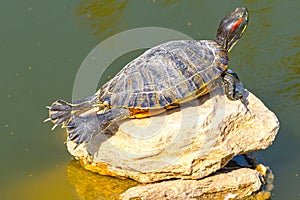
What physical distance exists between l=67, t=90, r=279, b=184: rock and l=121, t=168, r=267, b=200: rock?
0.06 metres

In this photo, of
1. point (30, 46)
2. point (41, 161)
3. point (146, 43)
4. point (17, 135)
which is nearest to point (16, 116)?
point (17, 135)

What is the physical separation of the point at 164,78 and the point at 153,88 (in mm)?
155

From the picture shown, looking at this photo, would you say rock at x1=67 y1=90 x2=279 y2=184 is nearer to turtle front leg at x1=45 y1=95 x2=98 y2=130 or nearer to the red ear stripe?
turtle front leg at x1=45 y1=95 x2=98 y2=130

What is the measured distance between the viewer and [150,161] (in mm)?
4551

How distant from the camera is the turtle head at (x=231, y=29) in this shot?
17.5 ft

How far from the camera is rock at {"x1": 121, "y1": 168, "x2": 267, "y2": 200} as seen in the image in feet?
15.0

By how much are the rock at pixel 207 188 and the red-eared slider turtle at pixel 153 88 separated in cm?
69

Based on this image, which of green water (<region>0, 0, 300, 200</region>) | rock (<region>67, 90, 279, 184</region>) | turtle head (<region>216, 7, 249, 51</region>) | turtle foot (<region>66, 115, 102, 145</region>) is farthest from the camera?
turtle head (<region>216, 7, 249, 51</region>)

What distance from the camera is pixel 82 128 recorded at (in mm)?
4664

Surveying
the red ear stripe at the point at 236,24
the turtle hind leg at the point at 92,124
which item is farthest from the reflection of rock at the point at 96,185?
the red ear stripe at the point at 236,24

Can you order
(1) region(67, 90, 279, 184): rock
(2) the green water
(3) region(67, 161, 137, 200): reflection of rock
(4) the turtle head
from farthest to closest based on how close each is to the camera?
(4) the turtle head, (2) the green water, (3) region(67, 161, 137, 200): reflection of rock, (1) region(67, 90, 279, 184): rock

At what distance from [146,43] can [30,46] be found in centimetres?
169

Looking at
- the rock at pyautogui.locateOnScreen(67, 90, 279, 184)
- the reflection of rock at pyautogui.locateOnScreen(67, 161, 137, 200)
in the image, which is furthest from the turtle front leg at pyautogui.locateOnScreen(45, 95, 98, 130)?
the reflection of rock at pyautogui.locateOnScreen(67, 161, 137, 200)

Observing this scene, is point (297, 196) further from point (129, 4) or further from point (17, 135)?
point (129, 4)
